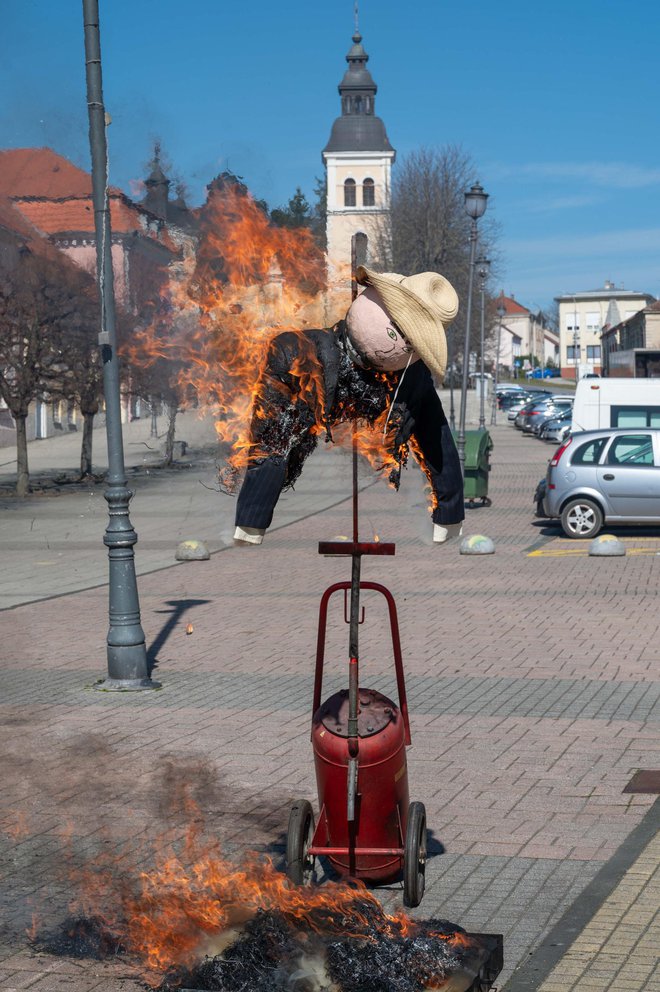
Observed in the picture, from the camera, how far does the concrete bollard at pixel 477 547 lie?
2008 cm

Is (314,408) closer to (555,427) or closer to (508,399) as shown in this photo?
(555,427)

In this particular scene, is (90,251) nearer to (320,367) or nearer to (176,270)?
(176,270)

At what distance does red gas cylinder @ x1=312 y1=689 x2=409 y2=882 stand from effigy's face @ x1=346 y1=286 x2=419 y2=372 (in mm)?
1870

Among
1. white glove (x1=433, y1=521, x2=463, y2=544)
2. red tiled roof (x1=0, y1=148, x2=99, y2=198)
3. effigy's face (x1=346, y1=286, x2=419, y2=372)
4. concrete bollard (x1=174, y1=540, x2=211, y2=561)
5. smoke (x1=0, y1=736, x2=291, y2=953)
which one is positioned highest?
red tiled roof (x1=0, y1=148, x2=99, y2=198)

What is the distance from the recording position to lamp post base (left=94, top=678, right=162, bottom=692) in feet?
35.7

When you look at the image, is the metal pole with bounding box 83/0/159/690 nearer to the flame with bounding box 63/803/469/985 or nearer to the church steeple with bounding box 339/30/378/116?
the church steeple with bounding box 339/30/378/116

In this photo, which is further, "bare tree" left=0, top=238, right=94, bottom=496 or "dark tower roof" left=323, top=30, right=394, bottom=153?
"bare tree" left=0, top=238, right=94, bottom=496

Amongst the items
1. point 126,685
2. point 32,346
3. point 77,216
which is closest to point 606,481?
point 126,685

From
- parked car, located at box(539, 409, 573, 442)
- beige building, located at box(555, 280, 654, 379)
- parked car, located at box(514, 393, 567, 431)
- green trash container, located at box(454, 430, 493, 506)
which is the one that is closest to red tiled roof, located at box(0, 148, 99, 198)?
green trash container, located at box(454, 430, 493, 506)

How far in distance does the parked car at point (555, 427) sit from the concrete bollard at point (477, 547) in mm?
32934

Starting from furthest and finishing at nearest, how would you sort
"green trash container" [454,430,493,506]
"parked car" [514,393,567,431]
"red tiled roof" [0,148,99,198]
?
1. "parked car" [514,393,567,431]
2. "green trash container" [454,430,493,506]
3. "red tiled roof" [0,148,99,198]

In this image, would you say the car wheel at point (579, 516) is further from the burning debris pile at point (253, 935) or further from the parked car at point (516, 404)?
the parked car at point (516, 404)

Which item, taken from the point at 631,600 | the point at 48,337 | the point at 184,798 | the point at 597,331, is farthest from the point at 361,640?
the point at 597,331

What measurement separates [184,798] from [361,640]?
5505mm
